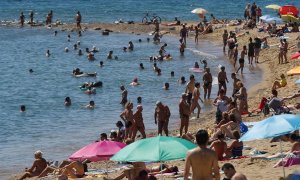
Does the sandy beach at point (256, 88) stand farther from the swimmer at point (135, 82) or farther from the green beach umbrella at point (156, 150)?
the swimmer at point (135, 82)

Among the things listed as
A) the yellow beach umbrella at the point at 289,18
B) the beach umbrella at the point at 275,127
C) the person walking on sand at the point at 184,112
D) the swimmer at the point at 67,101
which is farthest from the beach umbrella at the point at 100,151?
the yellow beach umbrella at the point at 289,18

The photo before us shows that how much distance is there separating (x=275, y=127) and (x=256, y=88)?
49.9ft

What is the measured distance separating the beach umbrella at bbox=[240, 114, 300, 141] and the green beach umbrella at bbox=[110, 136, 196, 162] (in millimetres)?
1103

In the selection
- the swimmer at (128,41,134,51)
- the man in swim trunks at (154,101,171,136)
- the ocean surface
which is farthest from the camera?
the swimmer at (128,41,134,51)

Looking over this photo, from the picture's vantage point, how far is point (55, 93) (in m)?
30.2

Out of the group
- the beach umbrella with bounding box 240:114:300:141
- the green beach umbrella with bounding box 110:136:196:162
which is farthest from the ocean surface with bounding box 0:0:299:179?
the beach umbrella with bounding box 240:114:300:141

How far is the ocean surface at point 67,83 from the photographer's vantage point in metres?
21.6

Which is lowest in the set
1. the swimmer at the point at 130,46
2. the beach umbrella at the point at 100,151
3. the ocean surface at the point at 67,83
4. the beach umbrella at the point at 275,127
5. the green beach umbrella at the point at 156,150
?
the ocean surface at the point at 67,83

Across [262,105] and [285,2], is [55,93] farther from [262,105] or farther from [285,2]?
[285,2]

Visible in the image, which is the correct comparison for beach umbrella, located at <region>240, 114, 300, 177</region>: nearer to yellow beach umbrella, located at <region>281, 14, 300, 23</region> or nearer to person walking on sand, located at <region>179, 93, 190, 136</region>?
person walking on sand, located at <region>179, 93, 190, 136</region>

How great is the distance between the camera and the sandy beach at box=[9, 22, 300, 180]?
43.4 ft

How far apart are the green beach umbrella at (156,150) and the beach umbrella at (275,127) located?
1.10 metres

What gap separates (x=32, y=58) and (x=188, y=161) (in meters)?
32.3

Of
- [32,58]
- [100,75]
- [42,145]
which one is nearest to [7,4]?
[32,58]
